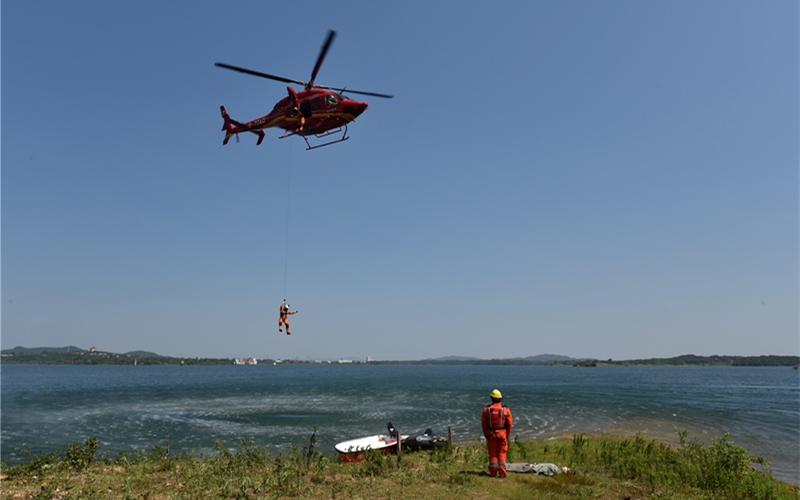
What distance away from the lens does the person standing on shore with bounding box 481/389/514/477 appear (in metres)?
12.2

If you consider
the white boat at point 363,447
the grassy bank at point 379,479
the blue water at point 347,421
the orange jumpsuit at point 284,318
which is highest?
the orange jumpsuit at point 284,318

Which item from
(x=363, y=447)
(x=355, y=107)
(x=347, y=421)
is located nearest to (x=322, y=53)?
(x=355, y=107)

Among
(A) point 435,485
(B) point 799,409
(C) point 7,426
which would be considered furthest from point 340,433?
(B) point 799,409

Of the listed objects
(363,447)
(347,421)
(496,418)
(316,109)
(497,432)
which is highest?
→ (316,109)

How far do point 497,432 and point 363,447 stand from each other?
806cm

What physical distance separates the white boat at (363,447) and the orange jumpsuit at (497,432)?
5.90 m

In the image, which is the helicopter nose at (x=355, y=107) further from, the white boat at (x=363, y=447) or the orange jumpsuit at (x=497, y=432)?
the white boat at (x=363, y=447)

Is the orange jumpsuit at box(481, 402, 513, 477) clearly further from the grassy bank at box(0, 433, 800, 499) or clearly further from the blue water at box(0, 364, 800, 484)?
the blue water at box(0, 364, 800, 484)

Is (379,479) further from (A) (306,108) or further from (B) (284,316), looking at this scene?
(A) (306,108)

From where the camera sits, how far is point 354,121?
19.7 meters

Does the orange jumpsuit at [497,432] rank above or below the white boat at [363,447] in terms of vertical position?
above

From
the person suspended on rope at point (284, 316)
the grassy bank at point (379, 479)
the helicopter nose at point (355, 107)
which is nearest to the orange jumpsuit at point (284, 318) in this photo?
the person suspended on rope at point (284, 316)

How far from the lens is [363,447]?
1850 cm

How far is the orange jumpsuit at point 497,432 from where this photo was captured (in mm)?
12195
